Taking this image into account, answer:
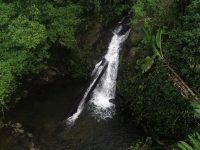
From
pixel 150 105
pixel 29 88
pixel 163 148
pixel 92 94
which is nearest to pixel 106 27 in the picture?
pixel 92 94

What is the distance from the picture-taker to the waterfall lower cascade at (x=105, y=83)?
60.0ft

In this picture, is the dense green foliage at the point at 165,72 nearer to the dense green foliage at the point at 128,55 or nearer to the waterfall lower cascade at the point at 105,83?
the dense green foliage at the point at 128,55

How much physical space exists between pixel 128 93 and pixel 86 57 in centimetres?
461

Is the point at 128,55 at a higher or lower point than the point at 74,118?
higher

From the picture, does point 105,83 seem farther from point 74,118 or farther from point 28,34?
point 28,34

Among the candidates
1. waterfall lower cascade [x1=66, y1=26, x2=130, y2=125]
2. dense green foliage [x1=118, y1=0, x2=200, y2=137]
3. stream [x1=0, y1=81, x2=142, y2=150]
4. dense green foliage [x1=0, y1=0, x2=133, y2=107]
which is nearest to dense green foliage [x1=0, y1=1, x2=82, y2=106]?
dense green foliage [x1=0, y1=0, x2=133, y2=107]

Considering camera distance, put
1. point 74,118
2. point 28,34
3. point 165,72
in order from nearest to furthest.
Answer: point 165,72 < point 28,34 < point 74,118

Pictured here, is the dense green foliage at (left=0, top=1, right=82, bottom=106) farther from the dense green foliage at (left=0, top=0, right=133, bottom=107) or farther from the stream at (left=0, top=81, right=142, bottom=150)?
the stream at (left=0, top=81, right=142, bottom=150)

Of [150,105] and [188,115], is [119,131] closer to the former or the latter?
[150,105]

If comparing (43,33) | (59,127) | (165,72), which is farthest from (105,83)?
(165,72)

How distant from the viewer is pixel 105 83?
20.1 metres

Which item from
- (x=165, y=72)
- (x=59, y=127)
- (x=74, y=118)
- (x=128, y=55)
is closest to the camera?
(x=165, y=72)

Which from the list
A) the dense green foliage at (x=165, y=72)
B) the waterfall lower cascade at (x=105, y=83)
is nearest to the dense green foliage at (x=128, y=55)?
the dense green foliage at (x=165, y=72)

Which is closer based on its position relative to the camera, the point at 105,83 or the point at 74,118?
the point at 74,118
